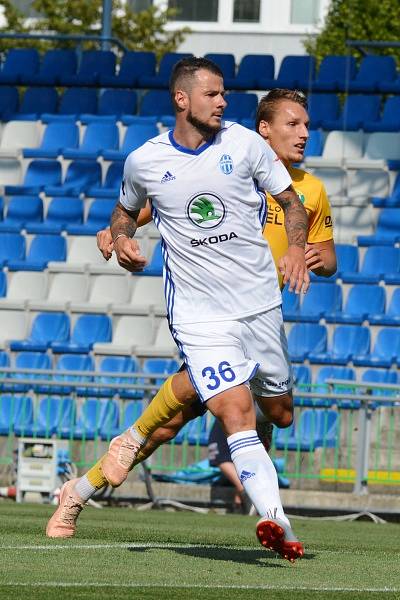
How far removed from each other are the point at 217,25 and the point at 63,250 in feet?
105

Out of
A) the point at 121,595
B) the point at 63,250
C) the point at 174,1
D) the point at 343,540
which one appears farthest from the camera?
the point at 174,1

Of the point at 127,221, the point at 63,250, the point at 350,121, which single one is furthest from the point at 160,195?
the point at 350,121

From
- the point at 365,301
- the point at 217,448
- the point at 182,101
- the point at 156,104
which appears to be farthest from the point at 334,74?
the point at 182,101

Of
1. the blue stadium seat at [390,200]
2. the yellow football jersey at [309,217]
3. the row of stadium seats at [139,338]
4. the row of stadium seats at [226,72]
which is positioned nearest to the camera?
the yellow football jersey at [309,217]

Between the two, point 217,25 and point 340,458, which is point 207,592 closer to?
point 340,458

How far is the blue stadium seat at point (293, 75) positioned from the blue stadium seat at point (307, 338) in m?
4.50

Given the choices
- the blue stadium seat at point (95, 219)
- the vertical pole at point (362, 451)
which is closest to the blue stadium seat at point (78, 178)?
the blue stadium seat at point (95, 219)

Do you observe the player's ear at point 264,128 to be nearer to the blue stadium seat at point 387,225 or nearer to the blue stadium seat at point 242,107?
the blue stadium seat at point 387,225

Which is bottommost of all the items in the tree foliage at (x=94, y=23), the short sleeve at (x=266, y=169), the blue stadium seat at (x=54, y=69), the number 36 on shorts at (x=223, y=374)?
the number 36 on shorts at (x=223, y=374)

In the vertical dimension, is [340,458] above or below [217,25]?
below

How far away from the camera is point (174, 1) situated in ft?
155

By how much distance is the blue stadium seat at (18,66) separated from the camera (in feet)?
65.9

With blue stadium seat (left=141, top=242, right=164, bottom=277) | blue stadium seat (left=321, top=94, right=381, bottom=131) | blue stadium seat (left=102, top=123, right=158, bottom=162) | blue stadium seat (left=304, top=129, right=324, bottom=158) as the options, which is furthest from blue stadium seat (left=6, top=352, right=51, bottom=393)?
blue stadium seat (left=321, top=94, right=381, bottom=131)

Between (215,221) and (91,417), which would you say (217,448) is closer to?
(91,417)
